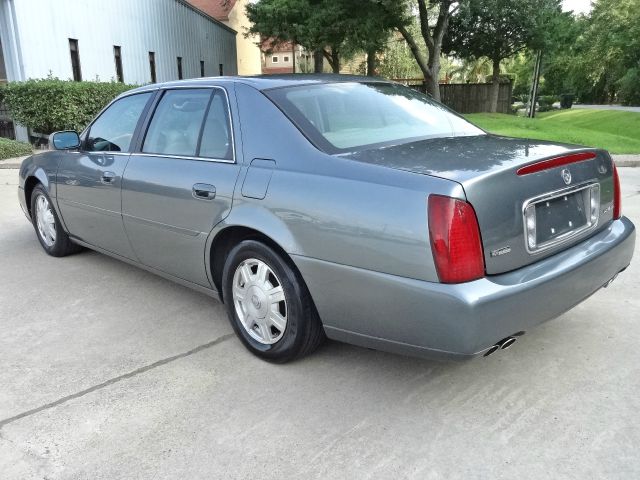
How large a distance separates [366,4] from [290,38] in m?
4.06

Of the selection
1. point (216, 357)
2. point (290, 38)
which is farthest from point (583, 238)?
point (290, 38)

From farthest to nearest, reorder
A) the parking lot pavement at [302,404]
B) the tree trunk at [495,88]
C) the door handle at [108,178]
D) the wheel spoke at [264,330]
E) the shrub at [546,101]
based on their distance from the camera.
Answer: the shrub at [546,101]
the tree trunk at [495,88]
the door handle at [108,178]
the wheel spoke at [264,330]
the parking lot pavement at [302,404]

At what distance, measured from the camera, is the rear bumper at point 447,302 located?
93.7 inches

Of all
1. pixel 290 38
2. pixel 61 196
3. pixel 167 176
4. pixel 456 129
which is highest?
pixel 290 38

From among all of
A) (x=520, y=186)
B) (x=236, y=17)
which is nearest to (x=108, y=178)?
(x=520, y=186)

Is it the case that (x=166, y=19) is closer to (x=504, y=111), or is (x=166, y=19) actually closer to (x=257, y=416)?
(x=504, y=111)

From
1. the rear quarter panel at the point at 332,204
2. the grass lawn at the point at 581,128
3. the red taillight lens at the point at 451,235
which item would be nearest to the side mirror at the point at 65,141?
the rear quarter panel at the point at 332,204

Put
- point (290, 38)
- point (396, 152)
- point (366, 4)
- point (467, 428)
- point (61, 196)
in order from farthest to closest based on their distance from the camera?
point (290, 38) → point (366, 4) → point (61, 196) → point (396, 152) → point (467, 428)

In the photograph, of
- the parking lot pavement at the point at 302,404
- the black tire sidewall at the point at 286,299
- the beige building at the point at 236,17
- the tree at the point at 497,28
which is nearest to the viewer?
the parking lot pavement at the point at 302,404

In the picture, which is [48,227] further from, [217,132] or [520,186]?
[520,186]

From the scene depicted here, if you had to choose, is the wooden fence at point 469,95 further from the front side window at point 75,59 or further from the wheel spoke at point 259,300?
the wheel spoke at point 259,300

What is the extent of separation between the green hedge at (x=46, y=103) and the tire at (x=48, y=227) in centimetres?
988

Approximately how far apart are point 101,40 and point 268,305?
726 inches

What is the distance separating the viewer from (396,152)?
2914 millimetres
